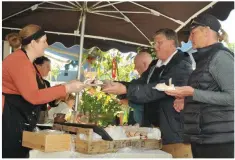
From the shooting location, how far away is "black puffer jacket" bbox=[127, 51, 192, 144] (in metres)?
2.60

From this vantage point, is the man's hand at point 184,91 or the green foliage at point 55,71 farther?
the green foliage at point 55,71

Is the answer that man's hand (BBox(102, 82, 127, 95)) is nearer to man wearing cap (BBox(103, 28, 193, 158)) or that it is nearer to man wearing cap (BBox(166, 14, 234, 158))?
man wearing cap (BBox(103, 28, 193, 158))

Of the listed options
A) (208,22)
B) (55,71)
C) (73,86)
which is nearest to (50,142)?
(73,86)

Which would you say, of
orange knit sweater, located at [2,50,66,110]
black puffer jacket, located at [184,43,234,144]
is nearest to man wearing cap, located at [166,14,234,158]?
black puffer jacket, located at [184,43,234,144]

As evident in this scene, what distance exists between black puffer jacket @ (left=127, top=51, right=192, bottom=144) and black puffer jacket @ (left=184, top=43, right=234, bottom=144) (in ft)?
1.16

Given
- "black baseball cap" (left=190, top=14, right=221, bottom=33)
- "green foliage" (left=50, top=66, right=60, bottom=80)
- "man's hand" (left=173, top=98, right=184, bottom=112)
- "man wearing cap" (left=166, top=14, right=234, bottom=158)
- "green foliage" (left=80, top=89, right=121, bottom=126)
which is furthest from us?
"green foliage" (left=50, top=66, right=60, bottom=80)

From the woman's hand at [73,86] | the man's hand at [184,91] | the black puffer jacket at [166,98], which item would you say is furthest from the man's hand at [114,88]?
the man's hand at [184,91]

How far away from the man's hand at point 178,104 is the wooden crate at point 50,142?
815 millimetres

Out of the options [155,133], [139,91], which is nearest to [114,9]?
[139,91]

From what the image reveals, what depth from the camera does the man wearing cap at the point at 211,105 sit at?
6.83 feet

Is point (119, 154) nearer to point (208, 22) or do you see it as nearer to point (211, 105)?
point (211, 105)

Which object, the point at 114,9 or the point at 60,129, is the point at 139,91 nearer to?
the point at 60,129

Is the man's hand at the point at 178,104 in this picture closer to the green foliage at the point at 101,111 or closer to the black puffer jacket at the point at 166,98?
the black puffer jacket at the point at 166,98

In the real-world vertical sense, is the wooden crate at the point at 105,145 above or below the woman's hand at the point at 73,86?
below
